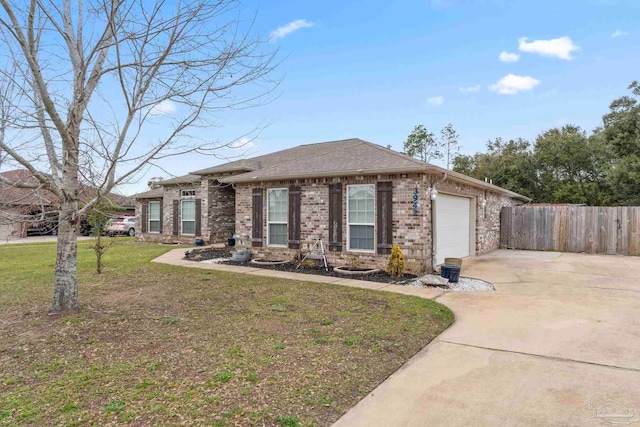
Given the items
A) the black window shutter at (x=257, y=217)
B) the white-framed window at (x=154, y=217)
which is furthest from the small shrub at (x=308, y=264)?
the white-framed window at (x=154, y=217)

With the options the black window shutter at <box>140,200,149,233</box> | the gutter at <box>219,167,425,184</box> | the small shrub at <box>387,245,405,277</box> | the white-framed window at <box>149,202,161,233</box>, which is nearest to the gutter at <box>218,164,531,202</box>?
the gutter at <box>219,167,425,184</box>

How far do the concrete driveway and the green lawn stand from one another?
0.28 metres

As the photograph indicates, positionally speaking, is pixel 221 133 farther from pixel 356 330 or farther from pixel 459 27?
pixel 459 27

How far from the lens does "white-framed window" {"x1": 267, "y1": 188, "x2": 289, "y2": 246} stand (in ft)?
37.7

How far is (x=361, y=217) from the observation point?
32.6 feet

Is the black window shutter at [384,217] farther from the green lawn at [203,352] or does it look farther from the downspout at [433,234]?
the green lawn at [203,352]

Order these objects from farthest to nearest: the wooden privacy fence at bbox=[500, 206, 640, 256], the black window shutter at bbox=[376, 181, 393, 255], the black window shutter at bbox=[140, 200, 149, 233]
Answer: the black window shutter at bbox=[140, 200, 149, 233], the wooden privacy fence at bbox=[500, 206, 640, 256], the black window shutter at bbox=[376, 181, 393, 255]

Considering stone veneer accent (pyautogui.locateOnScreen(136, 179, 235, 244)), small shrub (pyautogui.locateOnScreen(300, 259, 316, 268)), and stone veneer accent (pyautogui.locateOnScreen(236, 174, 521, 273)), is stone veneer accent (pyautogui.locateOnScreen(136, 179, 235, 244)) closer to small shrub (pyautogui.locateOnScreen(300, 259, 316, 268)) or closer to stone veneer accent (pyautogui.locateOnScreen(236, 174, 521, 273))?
stone veneer accent (pyautogui.locateOnScreen(236, 174, 521, 273))

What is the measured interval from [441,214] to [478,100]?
1114cm

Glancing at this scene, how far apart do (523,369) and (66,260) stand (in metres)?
5.97

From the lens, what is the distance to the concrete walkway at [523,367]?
2867 millimetres

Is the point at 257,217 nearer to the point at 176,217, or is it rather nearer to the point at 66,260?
the point at 66,260

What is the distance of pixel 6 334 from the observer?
15.2 feet

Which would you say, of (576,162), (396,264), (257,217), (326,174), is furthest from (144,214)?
(576,162)
